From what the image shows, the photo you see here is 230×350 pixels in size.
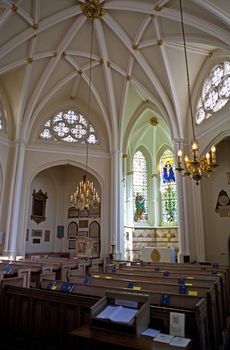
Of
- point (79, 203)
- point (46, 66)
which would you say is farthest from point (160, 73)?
point (79, 203)

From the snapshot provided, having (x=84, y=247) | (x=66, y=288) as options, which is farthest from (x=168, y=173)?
(x=66, y=288)

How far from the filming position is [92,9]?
1308 centimetres

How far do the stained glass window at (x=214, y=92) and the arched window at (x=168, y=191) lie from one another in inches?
307

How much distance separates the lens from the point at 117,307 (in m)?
3.58

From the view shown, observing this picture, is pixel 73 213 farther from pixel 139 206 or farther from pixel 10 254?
pixel 10 254

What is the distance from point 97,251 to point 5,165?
8.26 m

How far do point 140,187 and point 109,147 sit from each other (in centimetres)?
520

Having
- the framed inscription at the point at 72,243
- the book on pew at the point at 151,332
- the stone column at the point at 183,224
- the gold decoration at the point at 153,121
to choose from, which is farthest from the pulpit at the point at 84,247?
the book on pew at the point at 151,332

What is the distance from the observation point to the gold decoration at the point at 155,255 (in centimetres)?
1580

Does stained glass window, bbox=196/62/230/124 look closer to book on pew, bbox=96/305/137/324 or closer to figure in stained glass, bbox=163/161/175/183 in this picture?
figure in stained glass, bbox=163/161/175/183

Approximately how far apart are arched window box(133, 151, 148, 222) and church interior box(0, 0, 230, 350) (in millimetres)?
89

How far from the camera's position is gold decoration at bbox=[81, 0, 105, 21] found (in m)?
12.8

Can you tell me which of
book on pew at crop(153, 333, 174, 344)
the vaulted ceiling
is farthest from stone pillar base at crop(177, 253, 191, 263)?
book on pew at crop(153, 333, 174, 344)

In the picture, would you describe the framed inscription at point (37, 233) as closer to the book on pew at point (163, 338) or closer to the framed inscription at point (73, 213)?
the framed inscription at point (73, 213)
